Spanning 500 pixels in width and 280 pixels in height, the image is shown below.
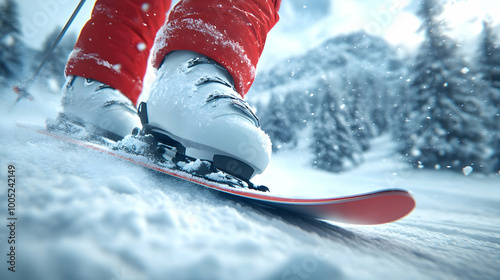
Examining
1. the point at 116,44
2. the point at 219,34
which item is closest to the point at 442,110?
the point at 219,34

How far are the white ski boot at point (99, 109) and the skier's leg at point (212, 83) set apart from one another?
0.59 feet

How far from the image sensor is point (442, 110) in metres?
4.76

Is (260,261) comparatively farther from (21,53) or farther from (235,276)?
(21,53)

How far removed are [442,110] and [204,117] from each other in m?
6.09

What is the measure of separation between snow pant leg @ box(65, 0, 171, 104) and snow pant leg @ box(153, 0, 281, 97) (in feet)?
0.79

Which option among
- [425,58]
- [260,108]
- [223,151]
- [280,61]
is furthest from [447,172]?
[280,61]

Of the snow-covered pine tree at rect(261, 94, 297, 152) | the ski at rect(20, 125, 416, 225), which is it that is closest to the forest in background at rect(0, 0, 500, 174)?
the snow-covered pine tree at rect(261, 94, 297, 152)

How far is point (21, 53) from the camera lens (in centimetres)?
404

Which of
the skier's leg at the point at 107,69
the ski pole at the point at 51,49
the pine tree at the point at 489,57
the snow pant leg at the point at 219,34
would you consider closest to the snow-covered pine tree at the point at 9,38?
the ski pole at the point at 51,49

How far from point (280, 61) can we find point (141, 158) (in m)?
35.6

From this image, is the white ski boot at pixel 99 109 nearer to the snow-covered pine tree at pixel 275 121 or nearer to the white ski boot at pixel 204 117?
the white ski boot at pixel 204 117

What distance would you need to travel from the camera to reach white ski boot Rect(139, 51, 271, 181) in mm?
404

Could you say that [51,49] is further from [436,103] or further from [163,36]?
[436,103]

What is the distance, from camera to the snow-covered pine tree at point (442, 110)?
4.54 meters
